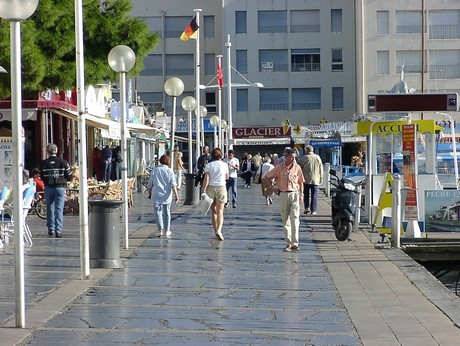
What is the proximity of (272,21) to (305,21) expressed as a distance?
239 centimetres

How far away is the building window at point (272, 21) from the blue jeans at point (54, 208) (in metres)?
53.0

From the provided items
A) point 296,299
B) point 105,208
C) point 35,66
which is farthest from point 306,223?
point 296,299

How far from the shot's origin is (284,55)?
7025 cm

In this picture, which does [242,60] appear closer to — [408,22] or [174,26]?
[174,26]

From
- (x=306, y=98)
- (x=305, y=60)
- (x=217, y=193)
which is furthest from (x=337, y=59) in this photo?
(x=217, y=193)

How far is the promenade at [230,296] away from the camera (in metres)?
9.02

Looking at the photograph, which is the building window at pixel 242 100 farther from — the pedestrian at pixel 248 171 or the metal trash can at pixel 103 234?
the metal trash can at pixel 103 234

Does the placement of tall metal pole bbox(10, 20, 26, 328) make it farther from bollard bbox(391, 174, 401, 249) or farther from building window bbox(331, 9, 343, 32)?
building window bbox(331, 9, 343, 32)

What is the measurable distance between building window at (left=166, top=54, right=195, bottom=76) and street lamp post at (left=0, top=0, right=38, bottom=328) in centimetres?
6224

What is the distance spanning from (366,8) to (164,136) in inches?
913

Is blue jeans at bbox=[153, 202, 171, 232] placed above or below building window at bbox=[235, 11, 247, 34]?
below

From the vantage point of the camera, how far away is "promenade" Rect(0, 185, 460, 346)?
9.02 metres

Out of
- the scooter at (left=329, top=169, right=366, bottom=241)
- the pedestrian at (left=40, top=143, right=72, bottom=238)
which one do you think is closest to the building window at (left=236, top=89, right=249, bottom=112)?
the scooter at (left=329, top=169, right=366, bottom=241)

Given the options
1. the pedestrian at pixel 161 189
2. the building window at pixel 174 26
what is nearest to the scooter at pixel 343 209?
the pedestrian at pixel 161 189
